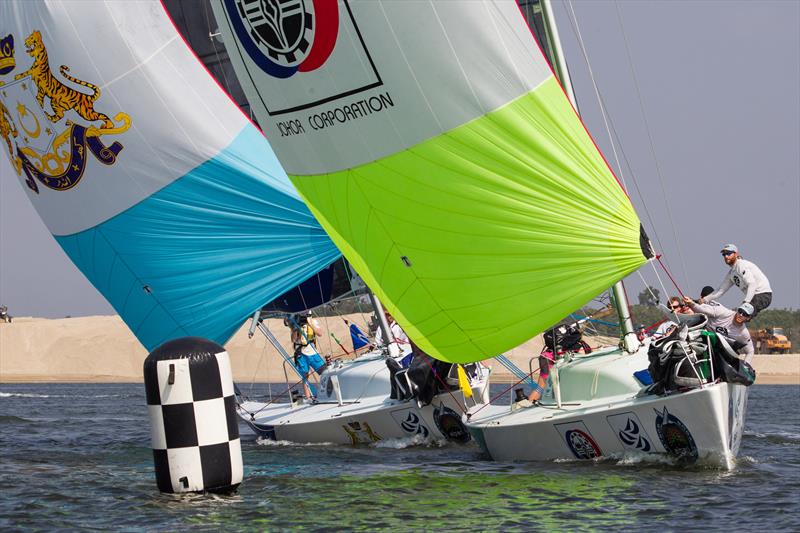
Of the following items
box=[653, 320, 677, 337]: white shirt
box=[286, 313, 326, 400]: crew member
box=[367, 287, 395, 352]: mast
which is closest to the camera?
box=[653, 320, 677, 337]: white shirt

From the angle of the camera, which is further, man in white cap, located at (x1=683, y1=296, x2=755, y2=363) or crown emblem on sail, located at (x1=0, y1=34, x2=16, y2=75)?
crown emblem on sail, located at (x1=0, y1=34, x2=16, y2=75)

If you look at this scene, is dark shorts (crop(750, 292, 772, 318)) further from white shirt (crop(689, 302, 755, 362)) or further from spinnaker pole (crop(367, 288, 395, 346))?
spinnaker pole (crop(367, 288, 395, 346))

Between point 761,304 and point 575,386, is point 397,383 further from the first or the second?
point 761,304

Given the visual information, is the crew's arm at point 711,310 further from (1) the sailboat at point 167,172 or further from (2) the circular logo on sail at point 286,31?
(1) the sailboat at point 167,172

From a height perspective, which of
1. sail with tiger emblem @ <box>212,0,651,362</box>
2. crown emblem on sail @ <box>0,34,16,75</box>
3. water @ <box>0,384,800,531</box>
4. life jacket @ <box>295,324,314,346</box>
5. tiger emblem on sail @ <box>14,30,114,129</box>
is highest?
crown emblem on sail @ <box>0,34,16,75</box>

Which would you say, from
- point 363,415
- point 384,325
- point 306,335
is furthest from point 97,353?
point 363,415

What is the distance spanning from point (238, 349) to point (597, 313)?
2102 inches

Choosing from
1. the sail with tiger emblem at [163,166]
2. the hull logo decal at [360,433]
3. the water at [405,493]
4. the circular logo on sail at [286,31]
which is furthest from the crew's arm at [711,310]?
the sail with tiger emblem at [163,166]

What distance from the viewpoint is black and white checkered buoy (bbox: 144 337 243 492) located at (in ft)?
31.8

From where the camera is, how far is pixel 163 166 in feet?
64.4

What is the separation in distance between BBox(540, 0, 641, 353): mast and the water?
67.5 inches

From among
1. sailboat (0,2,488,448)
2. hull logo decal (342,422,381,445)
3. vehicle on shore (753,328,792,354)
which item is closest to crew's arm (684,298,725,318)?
hull logo decal (342,422,381,445)

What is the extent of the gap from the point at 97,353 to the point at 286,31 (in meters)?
57.1

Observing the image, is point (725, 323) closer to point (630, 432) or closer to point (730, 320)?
point (730, 320)
